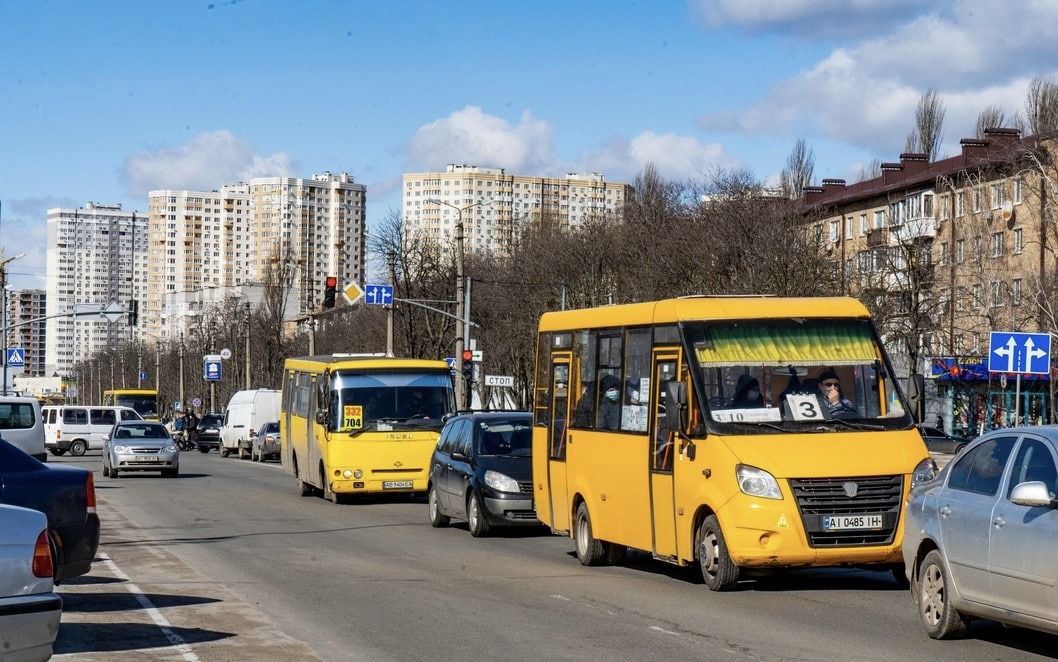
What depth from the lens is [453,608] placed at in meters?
12.7

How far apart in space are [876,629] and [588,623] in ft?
7.10

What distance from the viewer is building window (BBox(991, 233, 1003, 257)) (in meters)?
55.1

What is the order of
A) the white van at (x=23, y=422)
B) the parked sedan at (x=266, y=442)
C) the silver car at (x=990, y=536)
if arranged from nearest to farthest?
the silver car at (x=990, y=536) → the white van at (x=23, y=422) → the parked sedan at (x=266, y=442)

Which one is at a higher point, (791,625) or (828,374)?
(828,374)

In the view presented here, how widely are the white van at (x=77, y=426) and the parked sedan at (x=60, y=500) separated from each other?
4684 cm

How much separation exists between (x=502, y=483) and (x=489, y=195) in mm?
110011

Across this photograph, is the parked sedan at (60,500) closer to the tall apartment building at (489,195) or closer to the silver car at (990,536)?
the silver car at (990,536)

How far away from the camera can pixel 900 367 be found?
62.9 meters

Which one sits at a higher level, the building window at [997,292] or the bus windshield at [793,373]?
the building window at [997,292]

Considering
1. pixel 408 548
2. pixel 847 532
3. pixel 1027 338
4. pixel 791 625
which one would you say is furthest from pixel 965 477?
pixel 1027 338

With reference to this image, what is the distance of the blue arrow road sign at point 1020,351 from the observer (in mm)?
23969

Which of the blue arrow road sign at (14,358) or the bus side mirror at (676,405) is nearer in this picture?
the bus side mirror at (676,405)

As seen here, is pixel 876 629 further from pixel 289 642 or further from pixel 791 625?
pixel 289 642

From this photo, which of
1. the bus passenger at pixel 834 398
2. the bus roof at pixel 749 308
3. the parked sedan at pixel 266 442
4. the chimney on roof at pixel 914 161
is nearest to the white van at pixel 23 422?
the bus roof at pixel 749 308
